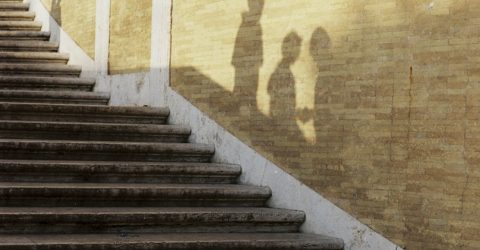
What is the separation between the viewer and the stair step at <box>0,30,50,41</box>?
34.1ft

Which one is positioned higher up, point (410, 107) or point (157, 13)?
point (157, 13)

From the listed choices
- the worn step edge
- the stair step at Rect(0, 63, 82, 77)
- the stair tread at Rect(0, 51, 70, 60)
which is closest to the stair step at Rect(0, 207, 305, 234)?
the stair step at Rect(0, 63, 82, 77)

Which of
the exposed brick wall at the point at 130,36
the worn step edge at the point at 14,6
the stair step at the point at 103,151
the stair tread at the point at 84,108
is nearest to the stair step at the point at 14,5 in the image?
the worn step edge at the point at 14,6

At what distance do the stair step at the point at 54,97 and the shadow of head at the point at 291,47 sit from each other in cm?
258

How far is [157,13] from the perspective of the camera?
855 cm

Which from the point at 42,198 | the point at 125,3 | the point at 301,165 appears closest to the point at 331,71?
the point at 301,165

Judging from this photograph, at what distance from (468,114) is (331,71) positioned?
126 cm

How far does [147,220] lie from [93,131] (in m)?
1.69

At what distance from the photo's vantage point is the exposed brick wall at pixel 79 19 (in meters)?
9.84

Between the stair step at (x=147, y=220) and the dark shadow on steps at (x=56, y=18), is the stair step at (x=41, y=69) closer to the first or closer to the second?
the dark shadow on steps at (x=56, y=18)

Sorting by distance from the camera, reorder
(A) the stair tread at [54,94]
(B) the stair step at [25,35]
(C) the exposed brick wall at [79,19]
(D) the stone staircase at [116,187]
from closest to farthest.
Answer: (D) the stone staircase at [116,187] → (A) the stair tread at [54,94] → (C) the exposed brick wall at [79,19] → (B) the stair step at [25,35]

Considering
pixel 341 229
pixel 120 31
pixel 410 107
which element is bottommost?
pixel 341 229

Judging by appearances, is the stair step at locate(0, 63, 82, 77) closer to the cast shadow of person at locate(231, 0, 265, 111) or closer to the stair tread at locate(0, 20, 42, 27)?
the stair tread at locate(0, 20, 42, 27)

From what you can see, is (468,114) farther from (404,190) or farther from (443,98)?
(404,190)
